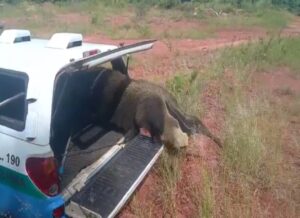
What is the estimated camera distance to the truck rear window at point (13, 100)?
2518mm

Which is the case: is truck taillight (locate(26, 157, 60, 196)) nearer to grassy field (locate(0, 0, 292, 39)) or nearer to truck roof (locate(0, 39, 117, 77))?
truck roof (locate(0, 39, 117, 77))

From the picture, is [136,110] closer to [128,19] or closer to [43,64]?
[43,64]

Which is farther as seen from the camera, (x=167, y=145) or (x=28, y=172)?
(x=167, y=145)

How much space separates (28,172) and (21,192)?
18 centimetres

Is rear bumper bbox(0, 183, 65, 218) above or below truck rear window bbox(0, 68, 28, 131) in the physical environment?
below

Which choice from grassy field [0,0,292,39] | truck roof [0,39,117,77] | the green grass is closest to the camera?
truck roof [0,39,117,77]

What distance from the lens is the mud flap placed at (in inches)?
108

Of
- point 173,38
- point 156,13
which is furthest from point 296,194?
point 156,13

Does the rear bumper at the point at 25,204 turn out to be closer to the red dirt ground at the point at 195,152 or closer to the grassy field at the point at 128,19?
the red dirt ground at the point at 195,152

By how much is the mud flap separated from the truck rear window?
68 cm

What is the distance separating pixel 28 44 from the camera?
10.2 feet

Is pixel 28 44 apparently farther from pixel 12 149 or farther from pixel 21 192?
pixel 21 192

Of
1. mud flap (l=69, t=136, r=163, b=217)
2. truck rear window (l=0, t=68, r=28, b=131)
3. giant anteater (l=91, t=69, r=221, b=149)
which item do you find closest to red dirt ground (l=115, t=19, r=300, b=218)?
giant anteater (l=91, t=69, r=221, b=149)

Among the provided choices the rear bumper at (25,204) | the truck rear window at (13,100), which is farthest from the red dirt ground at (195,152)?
the truck rear window at (13,100)
